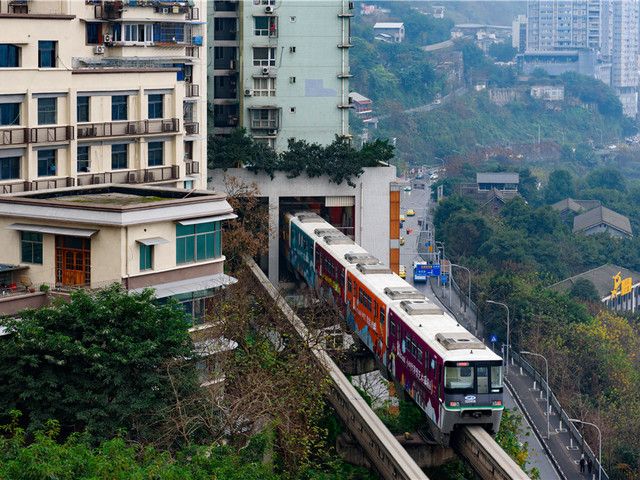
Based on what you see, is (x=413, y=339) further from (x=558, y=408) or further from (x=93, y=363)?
(x=558, y=408)

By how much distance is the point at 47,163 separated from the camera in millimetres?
40688

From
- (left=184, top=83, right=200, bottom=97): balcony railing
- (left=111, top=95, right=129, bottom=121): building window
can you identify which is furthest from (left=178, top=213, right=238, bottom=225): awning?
(left=184, top=83, right=200, bottom=97): balcony railing

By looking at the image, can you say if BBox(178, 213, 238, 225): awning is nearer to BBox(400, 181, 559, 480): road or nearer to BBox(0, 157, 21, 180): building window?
BBox(0, 157, 21, 180): building window

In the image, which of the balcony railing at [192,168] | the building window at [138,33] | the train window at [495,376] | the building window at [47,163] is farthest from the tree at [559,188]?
the train window at [495,376]

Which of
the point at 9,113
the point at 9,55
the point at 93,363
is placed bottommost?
the point at 93,363

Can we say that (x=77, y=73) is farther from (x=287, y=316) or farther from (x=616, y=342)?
(x=616, y=342)

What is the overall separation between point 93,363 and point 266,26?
34.9 metres

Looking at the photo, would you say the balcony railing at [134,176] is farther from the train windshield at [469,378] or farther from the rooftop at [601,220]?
the rooftop at [601,220]

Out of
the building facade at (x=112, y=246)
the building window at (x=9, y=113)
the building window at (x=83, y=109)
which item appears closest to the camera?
the building facade at (x=112, y=246)

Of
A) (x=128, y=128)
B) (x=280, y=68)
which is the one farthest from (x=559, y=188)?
(x=128, y=128)

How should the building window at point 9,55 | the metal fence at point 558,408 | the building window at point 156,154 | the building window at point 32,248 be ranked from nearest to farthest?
the building window at point 32,248 → the building window at point 9,55 → the building window at point 156,154 → the metal fence at point 558,408

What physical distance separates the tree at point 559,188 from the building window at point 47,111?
9727 centimetres

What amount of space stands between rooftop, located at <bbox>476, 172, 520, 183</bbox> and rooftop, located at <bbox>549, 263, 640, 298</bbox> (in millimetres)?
25904

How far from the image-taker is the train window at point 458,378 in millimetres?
36562
